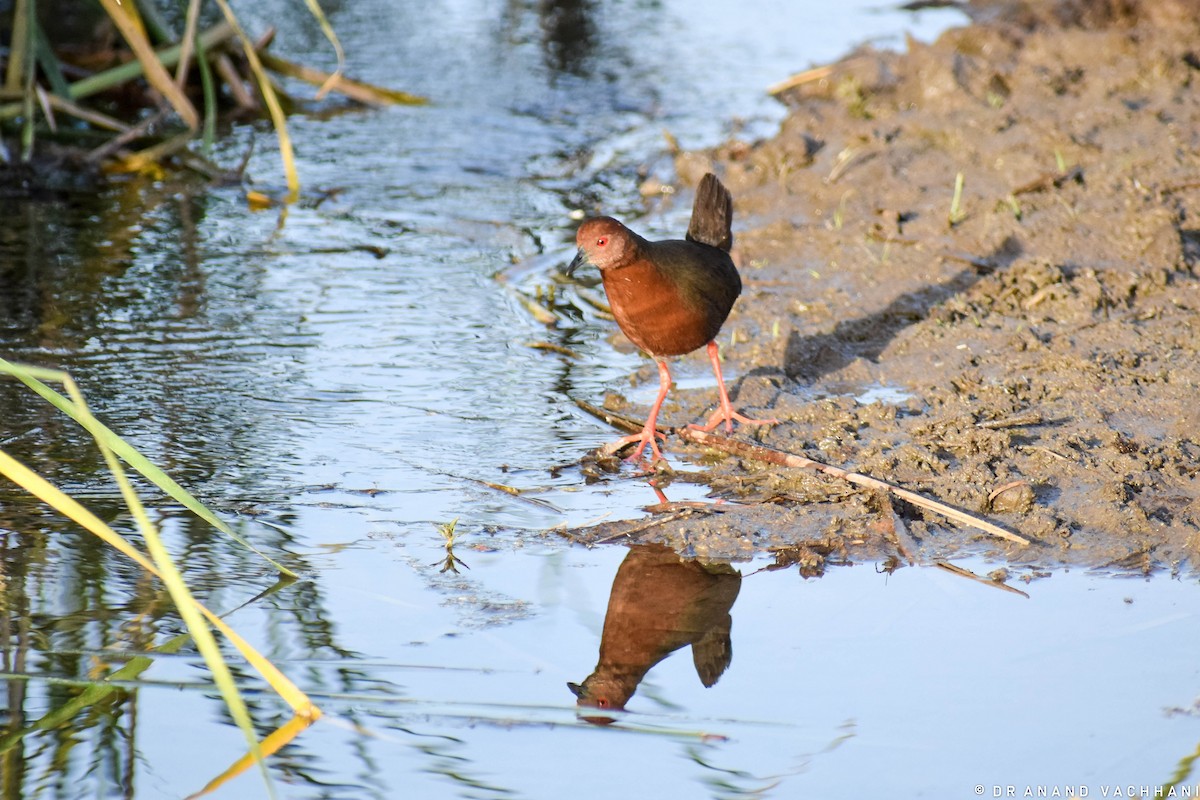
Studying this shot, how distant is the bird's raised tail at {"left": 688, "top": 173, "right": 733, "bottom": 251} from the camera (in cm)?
508

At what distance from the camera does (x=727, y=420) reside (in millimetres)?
4500

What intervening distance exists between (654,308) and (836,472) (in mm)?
936

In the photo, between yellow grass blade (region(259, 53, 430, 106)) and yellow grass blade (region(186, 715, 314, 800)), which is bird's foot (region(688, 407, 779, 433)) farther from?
yellow grass blade (region(259, 53, 430, 106))

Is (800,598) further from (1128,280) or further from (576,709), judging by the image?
(1128,280)

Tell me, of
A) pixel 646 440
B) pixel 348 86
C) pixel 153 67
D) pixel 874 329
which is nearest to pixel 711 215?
pixel 874 329

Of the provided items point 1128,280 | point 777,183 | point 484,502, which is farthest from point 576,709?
point 777,183

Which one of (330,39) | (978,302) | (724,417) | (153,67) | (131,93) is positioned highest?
(330,39)

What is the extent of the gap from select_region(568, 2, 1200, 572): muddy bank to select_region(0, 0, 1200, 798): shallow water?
11.2 inches

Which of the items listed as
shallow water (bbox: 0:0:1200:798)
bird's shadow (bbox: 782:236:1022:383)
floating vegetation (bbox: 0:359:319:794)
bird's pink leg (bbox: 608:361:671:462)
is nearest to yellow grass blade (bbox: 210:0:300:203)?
shallow water (bbox: 0:0:1200:798)

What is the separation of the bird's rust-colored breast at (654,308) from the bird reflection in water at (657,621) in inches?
42.1

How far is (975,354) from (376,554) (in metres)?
2.51

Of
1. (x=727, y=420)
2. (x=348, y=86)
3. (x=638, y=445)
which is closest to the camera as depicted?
(x=638, y=445)

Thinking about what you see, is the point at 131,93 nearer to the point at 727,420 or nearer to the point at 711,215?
the point at 711,215

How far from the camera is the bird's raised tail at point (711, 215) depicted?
16.7 ft
